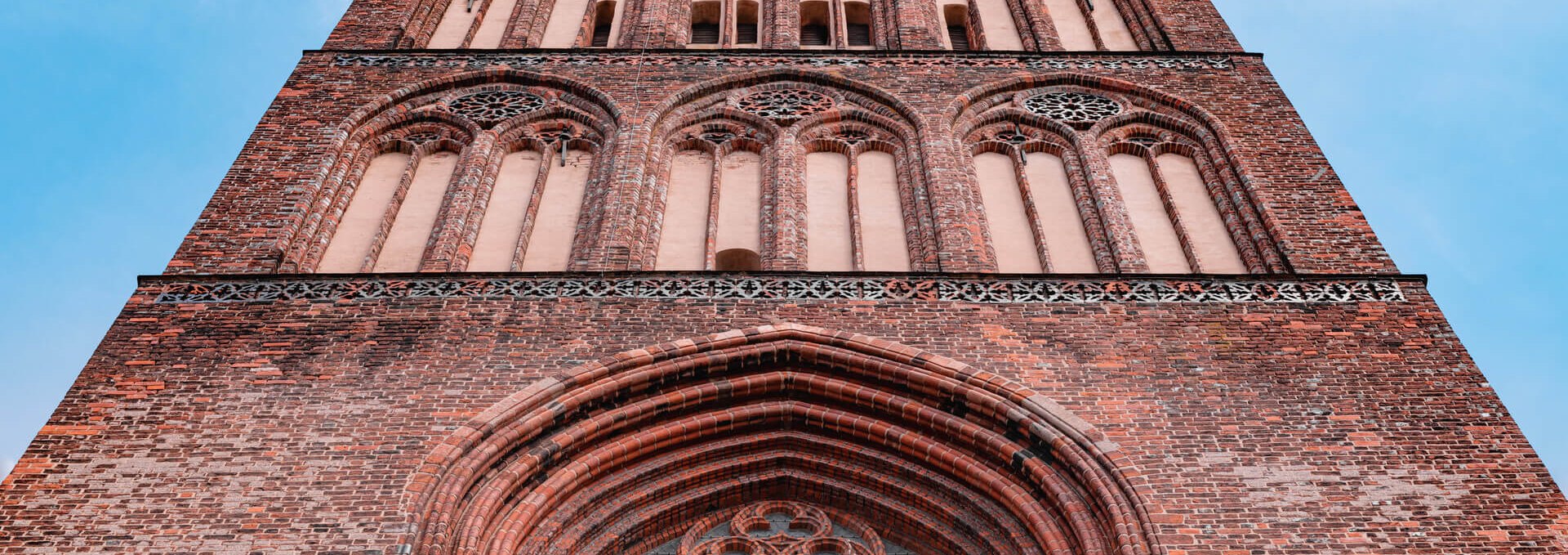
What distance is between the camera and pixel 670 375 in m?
8.95

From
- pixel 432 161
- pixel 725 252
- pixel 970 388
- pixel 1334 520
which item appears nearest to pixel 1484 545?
pixel 1334 520

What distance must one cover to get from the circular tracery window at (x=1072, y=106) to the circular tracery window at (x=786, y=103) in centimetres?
165

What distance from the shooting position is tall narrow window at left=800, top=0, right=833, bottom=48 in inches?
589

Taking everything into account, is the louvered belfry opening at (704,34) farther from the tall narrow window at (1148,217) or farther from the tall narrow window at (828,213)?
the tall narrow window at (1148,217)

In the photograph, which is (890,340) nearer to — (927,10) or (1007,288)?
(1007,288)

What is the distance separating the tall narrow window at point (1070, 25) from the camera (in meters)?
14.3

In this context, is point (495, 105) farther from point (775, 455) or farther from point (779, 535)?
point (779, 535)

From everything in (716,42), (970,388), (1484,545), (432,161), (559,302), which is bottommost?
(1484,545)

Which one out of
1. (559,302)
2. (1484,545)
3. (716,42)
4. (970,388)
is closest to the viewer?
(1484,545)

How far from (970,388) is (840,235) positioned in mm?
2382

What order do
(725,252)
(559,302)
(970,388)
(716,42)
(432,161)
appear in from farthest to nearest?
(716,42) < (432,161) < (725,252) < (559,302) < (970,388)

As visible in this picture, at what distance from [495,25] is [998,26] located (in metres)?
4.64

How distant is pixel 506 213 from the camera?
36.3ft

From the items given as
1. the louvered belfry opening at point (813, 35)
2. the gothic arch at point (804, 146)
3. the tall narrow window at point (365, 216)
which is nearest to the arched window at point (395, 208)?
the tall narrow window at point (365, 216)
